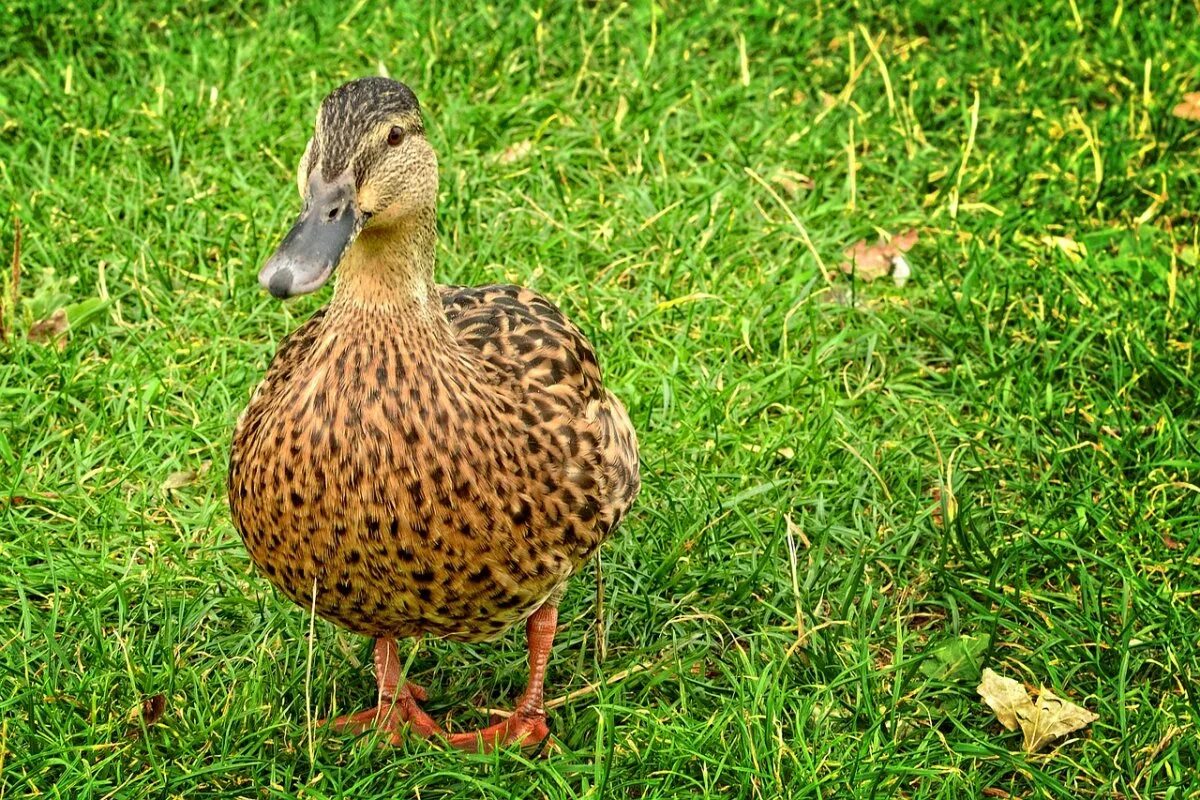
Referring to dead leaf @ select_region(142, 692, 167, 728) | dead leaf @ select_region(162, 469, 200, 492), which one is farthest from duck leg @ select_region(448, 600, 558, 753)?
dead leaf @ select_region(162, 469, 200, 492)

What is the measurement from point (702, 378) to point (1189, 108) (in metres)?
2.20

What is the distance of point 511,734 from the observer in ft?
10.9

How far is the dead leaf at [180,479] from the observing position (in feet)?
13.0

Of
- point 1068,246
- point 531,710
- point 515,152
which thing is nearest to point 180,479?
point 531,710

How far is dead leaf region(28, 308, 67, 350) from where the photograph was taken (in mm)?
4324

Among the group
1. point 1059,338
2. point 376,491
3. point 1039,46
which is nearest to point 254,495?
point 376,491

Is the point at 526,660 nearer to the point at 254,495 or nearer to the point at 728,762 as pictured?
the point at 728,762

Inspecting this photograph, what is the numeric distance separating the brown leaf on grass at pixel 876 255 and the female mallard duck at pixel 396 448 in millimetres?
1908

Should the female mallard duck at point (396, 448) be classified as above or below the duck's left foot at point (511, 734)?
above

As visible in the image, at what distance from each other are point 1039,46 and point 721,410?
2.28m

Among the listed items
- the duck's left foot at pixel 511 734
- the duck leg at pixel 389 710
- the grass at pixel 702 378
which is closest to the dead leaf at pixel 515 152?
the grass at pixel 702 378

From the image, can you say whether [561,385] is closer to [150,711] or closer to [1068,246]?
[150,711]

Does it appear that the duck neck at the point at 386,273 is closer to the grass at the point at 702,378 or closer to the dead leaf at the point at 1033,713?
the grass at the point at 702,378

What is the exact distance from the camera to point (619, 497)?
324 cm
